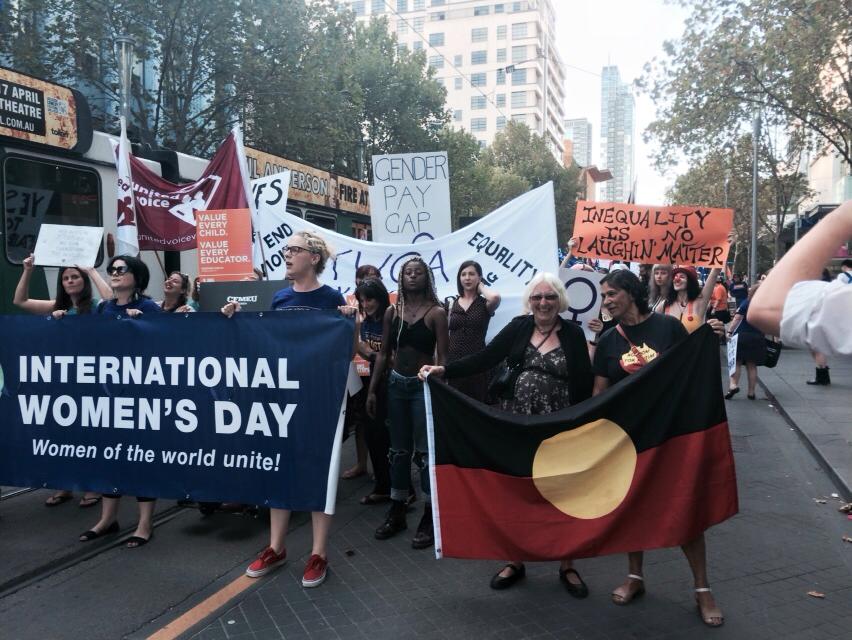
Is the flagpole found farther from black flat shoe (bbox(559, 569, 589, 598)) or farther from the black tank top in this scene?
black flat shoe (bbox(559, 569, 589, 598))

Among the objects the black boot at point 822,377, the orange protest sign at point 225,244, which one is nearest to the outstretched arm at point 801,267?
the orange protest sign at point 225,244

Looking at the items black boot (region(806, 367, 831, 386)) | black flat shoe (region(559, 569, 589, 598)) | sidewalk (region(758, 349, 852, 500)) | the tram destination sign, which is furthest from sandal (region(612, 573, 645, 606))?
black boot (region(806, 367, 831, 386))

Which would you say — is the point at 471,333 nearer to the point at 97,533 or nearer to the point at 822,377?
the point at 97,533

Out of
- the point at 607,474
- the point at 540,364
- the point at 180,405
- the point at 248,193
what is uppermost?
the point at 248,193

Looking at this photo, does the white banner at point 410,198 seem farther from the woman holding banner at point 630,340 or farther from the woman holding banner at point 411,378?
the woman holding banner at point 630,340

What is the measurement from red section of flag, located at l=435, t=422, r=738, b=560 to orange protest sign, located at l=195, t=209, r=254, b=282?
14.5 feet

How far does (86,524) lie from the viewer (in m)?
5.04

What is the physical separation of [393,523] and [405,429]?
0.64 metres

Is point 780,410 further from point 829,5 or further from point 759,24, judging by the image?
point 759,24

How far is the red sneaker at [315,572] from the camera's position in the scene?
398 centimetres

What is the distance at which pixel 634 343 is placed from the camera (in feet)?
12.9

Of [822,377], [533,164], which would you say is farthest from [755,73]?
[533,164]

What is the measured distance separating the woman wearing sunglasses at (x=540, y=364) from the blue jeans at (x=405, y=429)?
2.21 feet

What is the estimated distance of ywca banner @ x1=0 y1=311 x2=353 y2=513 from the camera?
4.14 m
